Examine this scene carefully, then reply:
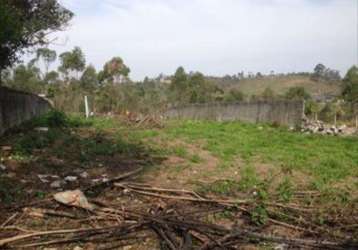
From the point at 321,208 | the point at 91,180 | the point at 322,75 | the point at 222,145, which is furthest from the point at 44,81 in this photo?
the point at 322,75

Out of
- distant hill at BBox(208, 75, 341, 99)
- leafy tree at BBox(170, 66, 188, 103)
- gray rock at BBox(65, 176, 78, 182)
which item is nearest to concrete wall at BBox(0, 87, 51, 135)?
gray rock at BBox(65, 176, 78, 182)

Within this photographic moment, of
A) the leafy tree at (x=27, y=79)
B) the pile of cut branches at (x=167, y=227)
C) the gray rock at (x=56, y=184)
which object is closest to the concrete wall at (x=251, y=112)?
the pile of cut branches at (x=167, y=227)

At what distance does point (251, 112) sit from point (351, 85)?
33.6 ft

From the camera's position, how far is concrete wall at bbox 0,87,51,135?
30.9ft

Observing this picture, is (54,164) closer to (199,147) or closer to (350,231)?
(199,147)

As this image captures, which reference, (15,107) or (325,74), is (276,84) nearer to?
(325,74)

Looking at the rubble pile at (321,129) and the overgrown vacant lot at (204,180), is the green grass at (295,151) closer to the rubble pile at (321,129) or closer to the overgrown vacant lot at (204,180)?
the overgrown vacant lot at (204,180)

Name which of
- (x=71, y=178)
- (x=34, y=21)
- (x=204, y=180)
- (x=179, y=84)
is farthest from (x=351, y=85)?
(x=71, y=178)

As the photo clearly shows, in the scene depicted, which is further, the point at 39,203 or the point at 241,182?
the point at 241,182

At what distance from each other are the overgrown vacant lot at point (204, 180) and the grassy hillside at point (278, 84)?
38.6m

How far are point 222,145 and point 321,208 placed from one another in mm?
4829

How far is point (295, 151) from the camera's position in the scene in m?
8.17

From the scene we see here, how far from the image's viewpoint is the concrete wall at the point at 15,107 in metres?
9.42

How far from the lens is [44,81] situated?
105ft
